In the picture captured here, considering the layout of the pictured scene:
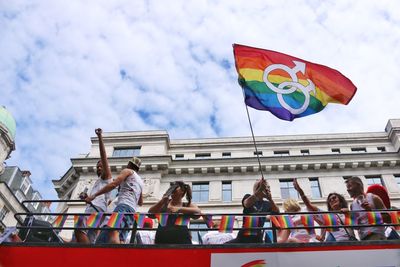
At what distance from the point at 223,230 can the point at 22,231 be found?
358 centimetres

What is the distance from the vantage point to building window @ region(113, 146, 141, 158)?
111ft

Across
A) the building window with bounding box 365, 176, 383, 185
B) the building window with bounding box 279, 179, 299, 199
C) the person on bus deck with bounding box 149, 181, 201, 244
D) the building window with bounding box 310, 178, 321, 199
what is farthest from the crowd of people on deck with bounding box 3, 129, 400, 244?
the building window with bounding box 365, 176, 383, 185

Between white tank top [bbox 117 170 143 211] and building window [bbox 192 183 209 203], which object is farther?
building window [bbox 192 183 209 203]

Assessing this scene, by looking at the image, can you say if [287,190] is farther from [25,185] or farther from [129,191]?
[25,185]

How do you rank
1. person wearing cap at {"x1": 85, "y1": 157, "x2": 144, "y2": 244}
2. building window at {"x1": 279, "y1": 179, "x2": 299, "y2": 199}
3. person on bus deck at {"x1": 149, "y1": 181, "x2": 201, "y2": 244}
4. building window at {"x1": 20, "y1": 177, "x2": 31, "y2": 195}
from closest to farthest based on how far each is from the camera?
person on bus deck at {"x1": 149, "y1": 181, "x2": 201, "y2": 244}
person wearing cap at {"x1": 85, "y1": 157, "x2": 144, "y2": 244}
building window at {"x1": 279, "y1": 179, "x2": 299, "y2": 199}
building window at {"x1": 20, "y1": 177, "x2": 31, "y2": 195}

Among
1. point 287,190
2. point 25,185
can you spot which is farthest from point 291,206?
point 25,185

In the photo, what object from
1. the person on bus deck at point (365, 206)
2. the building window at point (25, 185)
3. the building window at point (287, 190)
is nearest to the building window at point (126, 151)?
the building window at point (287, 190)

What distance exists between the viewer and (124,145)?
34.3 meters

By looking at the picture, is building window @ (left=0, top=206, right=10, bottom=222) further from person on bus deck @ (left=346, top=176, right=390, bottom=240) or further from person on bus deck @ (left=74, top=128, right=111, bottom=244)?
person on bus deck @ (left=346, top=176, right=390, bottom=240)

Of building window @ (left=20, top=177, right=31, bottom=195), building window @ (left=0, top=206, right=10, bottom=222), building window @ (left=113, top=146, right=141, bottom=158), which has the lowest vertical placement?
building window @ (left=0, top=206, right=10, bottom=222)

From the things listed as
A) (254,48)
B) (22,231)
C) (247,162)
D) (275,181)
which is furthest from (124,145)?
(22,231)

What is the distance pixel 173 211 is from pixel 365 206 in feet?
11.4

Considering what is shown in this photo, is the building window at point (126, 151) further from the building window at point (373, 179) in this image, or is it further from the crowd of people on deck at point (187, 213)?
the crowd of people on deck at point (187, 213)

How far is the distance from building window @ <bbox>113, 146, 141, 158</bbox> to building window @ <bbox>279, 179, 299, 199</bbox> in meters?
13.4
